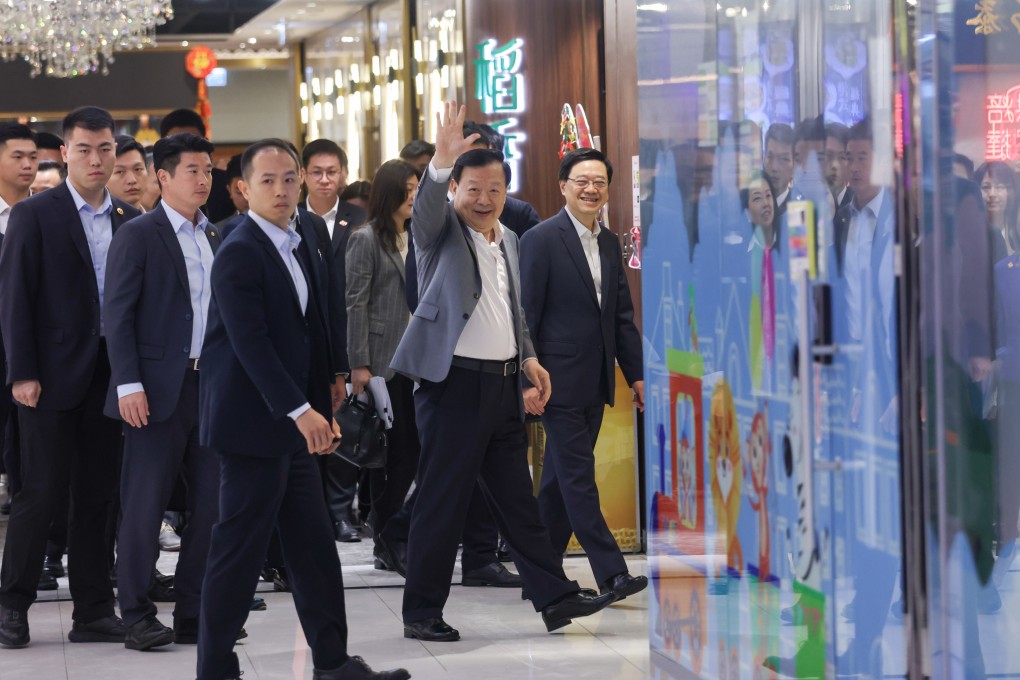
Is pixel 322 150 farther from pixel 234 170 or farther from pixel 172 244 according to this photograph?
pixel 172 244

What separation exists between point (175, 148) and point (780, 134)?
2189mm

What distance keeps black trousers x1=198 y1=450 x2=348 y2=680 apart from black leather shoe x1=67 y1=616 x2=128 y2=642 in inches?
39.8

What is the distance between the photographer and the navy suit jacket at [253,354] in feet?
11.8

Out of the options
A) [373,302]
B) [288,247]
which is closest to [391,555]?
[373,302]

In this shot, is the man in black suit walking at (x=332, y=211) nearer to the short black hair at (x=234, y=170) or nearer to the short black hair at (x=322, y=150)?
the short black hair at (x=322, y=150)

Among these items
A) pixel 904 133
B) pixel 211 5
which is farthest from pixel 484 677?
pixel 211 5

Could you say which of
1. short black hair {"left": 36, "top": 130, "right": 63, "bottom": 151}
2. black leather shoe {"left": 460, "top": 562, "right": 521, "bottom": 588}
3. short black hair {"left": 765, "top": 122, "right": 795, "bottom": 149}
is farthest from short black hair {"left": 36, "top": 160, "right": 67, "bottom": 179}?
short black hair {"left": 765, "top": 122, "right": 795, "bottom": 149}

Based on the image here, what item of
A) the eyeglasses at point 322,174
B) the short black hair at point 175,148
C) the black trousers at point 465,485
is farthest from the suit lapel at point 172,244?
the eyeglasses at point 322,174

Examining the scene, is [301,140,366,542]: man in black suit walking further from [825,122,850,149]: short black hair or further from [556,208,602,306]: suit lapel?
[825,122,850,149]: short black hair

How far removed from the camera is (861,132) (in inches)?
108

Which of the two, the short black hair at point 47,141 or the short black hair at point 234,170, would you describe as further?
the short black hair at point 47,141

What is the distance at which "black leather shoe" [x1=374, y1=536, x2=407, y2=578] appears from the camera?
552 centimetres

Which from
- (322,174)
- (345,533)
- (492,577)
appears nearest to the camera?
(492,577)

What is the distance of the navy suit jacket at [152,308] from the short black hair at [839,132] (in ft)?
7.66
